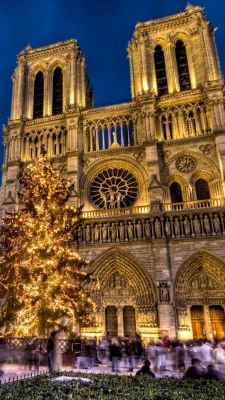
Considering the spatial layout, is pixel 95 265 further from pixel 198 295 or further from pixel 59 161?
pixel 59 161

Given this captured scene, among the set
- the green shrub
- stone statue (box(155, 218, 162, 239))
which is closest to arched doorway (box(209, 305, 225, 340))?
stone statue (box(155, 218, 162, 239))

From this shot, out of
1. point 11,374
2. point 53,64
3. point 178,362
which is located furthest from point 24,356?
point 53,64

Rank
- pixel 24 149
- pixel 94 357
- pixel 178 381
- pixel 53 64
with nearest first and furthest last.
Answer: pixel 178 381, pixel 94 357, pixel 24 149, pixel 53 64

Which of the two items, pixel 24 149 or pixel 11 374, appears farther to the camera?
pixel 24 149

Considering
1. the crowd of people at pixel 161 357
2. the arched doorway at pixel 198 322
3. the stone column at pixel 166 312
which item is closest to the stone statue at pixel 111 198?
the stone column at pixel 166 312

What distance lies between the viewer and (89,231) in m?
19.5

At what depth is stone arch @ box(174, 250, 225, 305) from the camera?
689 inches

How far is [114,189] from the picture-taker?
2170cm

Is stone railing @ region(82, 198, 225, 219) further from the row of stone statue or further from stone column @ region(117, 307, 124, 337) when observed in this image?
stone column @ region(117, 307, 124, 337)

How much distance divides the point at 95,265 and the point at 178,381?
41.8 feet

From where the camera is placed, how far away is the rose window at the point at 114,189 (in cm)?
2123

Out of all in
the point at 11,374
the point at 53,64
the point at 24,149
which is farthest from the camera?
the point at 53,64

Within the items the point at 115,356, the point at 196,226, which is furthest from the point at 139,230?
the point at 115,356

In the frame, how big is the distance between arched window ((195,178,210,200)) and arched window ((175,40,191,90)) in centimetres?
765
